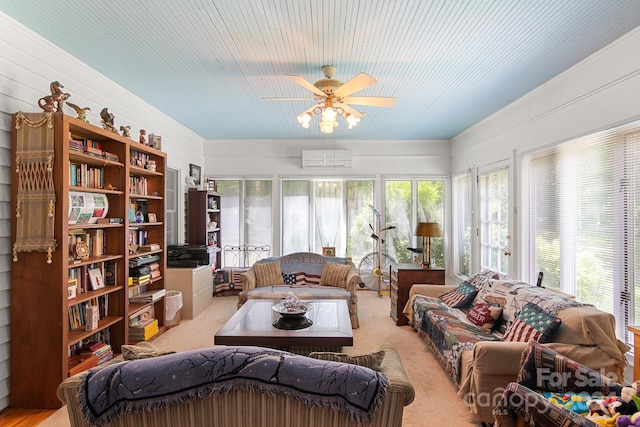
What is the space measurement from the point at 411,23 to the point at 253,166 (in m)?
4.53

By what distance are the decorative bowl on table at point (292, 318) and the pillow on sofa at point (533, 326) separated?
167 centimetres

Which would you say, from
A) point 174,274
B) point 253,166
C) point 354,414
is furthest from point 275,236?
point 354,414

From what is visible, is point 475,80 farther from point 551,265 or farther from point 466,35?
point 551,265

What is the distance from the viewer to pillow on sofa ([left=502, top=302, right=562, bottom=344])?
2334 mm

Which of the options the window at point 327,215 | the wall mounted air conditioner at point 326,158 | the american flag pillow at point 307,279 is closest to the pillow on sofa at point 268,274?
the american flag pillow at point 307,279

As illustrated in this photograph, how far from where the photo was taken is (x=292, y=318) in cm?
303

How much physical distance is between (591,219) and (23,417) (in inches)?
191

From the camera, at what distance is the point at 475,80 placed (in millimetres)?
3461

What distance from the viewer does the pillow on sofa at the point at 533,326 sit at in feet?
7.66

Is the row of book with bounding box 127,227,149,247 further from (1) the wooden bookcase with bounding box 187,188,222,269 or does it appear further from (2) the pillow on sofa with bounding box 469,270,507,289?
(2) the pillow on sofa with bounding box 469,270,507,289

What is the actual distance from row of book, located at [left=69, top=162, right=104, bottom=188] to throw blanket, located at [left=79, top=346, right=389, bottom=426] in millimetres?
2195

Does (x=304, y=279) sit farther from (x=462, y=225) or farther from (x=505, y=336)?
(x=462, y=225)

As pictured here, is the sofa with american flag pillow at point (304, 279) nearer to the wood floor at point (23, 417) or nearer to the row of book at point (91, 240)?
the row of book at point (91, 240)

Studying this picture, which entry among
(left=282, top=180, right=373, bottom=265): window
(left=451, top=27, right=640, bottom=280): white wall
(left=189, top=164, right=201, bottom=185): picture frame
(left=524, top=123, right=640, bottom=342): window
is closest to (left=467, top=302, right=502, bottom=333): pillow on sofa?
(left=524, top=123, right=640, bottom=342): window
